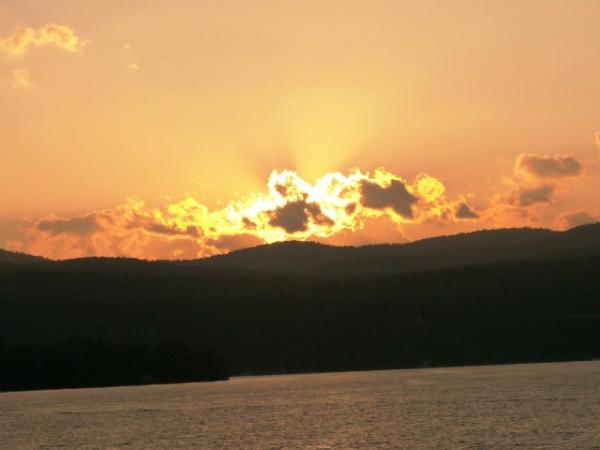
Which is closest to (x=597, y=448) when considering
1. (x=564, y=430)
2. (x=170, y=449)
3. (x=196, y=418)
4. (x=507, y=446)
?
(x=507, y=446)

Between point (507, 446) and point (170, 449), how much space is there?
1505 inches

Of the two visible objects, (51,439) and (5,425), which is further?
(5,425)

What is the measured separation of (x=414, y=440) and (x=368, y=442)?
537 cm

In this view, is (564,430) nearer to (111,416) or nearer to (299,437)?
(299,437)

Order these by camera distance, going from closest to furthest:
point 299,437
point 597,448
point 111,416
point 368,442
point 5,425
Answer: point 597,448 → point 368,442 → point 299,437 → point 5,425 → point 111,416

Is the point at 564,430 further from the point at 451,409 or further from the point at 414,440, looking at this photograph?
the point at 451,409

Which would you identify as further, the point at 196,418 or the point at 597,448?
the point at 196,418

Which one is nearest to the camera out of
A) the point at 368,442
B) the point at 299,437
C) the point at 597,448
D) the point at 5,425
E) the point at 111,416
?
the point at 597,448

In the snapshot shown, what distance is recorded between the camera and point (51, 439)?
491 ft

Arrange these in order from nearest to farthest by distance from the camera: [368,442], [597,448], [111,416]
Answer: [597,448] < [368,442] < [111,416]

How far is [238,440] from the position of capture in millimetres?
141125

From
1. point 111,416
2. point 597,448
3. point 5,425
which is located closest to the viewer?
point 597,448

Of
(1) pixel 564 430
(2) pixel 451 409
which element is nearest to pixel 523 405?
(2) pixel 451 409

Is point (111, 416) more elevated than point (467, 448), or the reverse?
point (111, 416)
